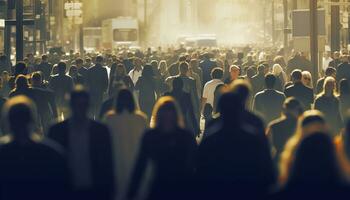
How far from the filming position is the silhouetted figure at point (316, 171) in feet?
23.4

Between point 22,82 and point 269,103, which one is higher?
point 22,82

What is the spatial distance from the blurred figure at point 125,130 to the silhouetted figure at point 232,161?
2683 millimetres

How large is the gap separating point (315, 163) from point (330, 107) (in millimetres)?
8155

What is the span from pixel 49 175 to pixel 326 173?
2078 millimetres

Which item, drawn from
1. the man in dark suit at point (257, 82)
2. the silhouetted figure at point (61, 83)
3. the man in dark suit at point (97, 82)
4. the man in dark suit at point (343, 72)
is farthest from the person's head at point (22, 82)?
the man in dark suit at point (343, 72)

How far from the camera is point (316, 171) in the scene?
281 inches

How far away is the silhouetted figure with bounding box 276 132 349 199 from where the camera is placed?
23.4 ft

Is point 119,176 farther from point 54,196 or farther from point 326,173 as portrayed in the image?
point 326,173

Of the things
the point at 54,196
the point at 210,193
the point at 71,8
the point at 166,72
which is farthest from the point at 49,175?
the point at 71,8

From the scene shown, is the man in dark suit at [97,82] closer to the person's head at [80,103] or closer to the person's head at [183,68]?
the person's head at [183,68]

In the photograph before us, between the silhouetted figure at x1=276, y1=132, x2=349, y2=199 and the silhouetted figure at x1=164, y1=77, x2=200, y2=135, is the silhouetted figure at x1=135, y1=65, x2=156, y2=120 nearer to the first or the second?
the silhouetted figure at x1=164, y1=77, x2=200, y2=135

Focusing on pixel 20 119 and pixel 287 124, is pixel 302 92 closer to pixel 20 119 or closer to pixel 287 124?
pixel 287 124

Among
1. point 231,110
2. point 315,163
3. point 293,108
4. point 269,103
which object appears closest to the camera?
point 315,163

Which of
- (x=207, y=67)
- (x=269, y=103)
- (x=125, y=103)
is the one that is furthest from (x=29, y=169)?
(x=207, y=67)
